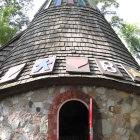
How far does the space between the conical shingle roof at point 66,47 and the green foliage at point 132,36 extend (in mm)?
11588

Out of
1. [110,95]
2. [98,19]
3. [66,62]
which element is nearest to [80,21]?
[98,19]

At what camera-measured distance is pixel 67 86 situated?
8.55 meters

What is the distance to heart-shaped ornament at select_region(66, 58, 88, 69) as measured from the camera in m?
8.69

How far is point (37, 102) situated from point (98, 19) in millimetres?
3649

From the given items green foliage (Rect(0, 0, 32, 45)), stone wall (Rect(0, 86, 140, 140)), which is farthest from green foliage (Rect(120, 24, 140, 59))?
stone wall (Rect(0, 86, 140, 140))

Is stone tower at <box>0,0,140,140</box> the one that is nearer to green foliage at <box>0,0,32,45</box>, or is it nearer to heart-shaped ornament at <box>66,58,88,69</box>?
heart-shaped ornament at <box>66,58,88,69</box>

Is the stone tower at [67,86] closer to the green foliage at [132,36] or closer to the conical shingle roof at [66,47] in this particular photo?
the conical shingle roof at [66,47]

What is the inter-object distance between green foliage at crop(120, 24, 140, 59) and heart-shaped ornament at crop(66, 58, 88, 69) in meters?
14.3

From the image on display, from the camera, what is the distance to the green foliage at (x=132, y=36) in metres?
22.7

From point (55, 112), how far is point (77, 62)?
1.31m

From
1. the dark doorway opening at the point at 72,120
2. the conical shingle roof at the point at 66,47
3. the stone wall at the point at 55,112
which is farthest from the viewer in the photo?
the dark doorway opening at the point at 72,120

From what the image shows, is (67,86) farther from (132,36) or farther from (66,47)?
(132,36)

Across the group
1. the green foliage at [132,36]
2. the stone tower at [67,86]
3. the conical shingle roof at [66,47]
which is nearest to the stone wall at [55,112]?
the stone tower at [67,86]

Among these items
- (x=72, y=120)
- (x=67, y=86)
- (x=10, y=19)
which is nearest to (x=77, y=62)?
(x=67, y=86)
